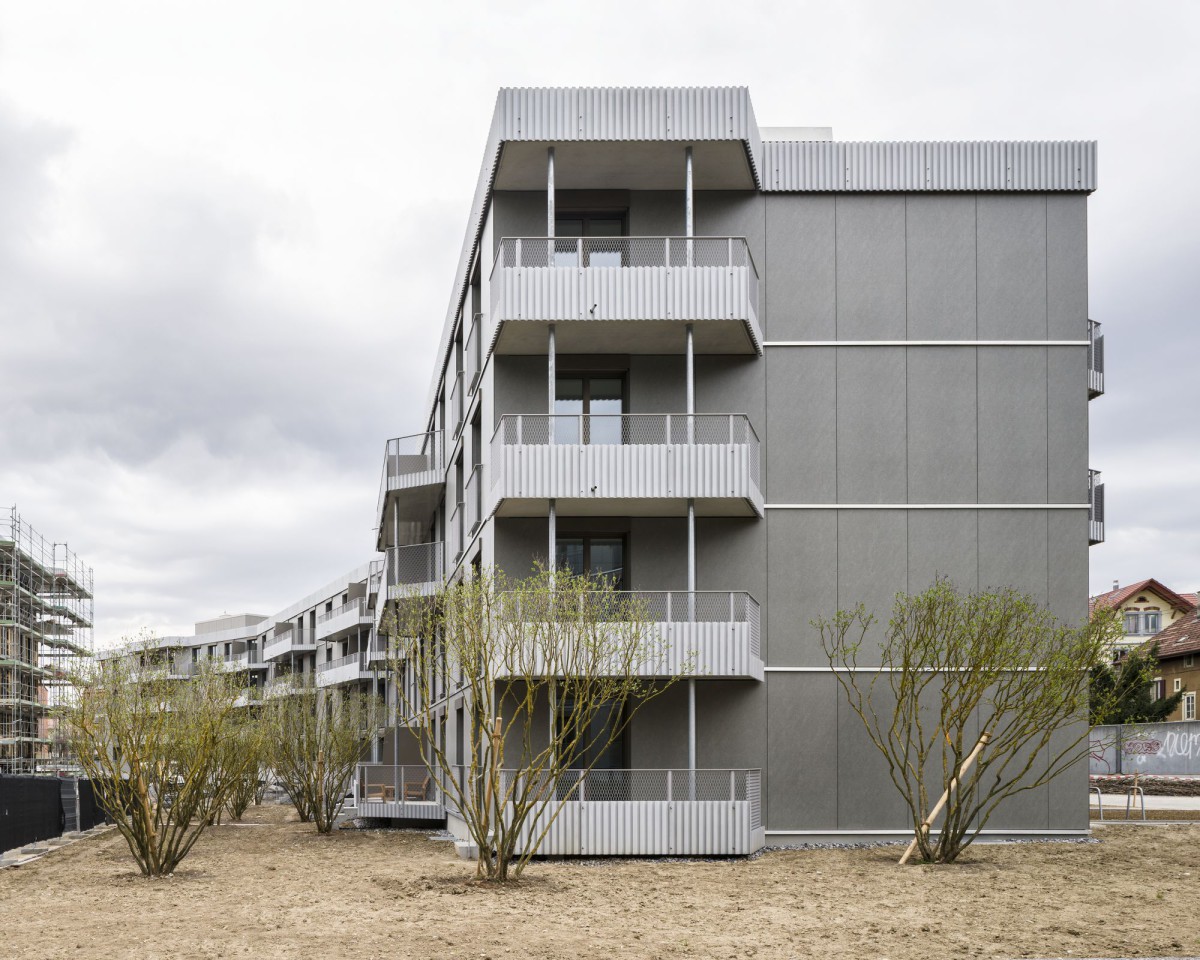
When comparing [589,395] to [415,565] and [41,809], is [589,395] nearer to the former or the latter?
[415,565]

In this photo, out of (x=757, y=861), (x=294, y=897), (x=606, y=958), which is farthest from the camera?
(x=757, y=861)

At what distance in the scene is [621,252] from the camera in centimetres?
2442

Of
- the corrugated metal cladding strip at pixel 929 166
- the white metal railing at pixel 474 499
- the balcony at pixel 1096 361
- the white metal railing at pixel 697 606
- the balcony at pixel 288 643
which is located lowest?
the balcony at pixel 288 643

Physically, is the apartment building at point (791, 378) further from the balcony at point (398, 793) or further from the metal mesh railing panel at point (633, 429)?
the balcony at point (398, 793)

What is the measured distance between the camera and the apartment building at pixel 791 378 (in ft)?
78.5

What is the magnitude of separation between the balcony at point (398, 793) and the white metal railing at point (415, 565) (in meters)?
5.15

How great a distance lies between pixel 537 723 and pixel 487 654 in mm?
5925

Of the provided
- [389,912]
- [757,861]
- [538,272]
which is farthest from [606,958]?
[538,272]

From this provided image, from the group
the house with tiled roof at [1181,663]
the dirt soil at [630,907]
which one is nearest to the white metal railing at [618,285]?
the dirt soil at [630,907]

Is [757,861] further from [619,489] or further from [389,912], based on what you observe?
[389,912]

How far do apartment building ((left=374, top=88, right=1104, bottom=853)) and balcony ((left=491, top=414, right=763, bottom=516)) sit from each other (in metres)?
0.07

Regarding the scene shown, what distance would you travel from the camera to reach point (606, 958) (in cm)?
1262

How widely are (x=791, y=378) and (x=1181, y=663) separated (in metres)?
53.2

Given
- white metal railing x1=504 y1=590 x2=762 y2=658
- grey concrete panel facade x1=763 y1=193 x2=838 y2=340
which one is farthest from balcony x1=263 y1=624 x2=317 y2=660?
white metal railing x1=504 y1=590 x2=762 y2=658
